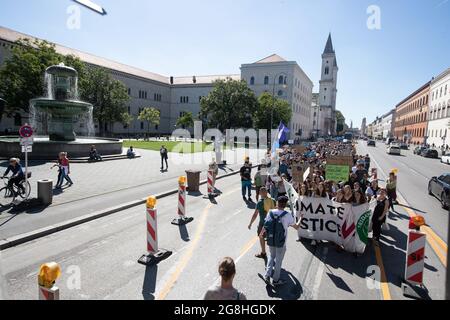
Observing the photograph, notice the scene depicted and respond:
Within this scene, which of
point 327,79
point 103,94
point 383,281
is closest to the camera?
point 383,281

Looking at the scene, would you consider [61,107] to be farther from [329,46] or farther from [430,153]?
[329,46]

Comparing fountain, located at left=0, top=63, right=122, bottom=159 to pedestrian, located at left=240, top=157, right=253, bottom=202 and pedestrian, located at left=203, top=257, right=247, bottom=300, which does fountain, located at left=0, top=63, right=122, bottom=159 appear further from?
pedestrian, located at left=203, top=257, right=247, bottom=300

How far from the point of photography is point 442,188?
12.8 metres

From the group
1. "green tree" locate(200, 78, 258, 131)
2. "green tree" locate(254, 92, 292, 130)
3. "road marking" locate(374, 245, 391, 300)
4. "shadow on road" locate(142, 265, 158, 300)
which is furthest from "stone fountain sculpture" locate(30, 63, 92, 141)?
"green tree" locate(254, 92, 292, 130)

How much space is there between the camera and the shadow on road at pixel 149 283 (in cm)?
514

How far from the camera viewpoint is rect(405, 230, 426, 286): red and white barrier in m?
5.37

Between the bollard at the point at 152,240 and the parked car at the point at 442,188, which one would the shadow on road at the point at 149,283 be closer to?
the bollard at the point at 152,240

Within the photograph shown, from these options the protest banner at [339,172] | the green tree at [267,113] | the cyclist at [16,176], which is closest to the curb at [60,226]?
the cyclist at [16,176]

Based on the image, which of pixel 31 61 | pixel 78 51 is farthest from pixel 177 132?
pixel 31 61

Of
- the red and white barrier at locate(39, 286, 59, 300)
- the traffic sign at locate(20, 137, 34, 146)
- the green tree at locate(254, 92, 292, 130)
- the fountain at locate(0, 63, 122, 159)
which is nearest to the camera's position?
the red and white barrier at locate(39, 286, 59, 300)

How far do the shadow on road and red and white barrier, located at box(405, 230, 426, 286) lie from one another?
4.87 meters

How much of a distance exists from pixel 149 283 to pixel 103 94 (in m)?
56.2

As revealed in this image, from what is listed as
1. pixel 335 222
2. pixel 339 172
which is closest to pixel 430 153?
pixel 339 172
